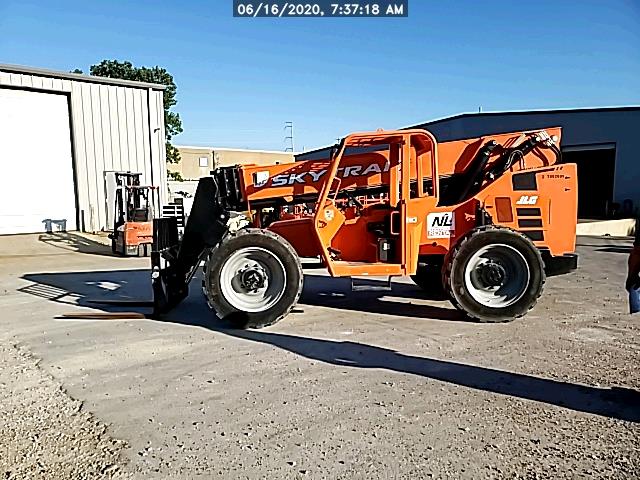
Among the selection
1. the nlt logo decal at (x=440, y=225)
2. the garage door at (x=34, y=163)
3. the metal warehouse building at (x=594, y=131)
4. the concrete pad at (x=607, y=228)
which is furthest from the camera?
the metal warehouse building at (x=594, y=131)

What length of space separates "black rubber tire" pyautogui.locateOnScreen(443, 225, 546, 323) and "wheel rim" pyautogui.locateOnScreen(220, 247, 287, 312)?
211 cm

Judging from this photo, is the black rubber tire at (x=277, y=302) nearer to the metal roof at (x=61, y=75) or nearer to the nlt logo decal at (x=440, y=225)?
the nlt logo decal at (x=440, y=225)

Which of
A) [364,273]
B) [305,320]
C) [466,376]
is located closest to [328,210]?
[364,273]

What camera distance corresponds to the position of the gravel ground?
329cm

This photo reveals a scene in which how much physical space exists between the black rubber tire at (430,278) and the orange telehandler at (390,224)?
0.15 m

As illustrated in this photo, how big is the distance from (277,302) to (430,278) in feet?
9.83

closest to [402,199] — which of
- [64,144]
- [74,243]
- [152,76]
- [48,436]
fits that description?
[48,436]

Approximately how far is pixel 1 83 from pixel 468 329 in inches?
727

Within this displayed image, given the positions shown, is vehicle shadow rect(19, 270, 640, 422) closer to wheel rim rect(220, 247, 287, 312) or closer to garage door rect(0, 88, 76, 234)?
wheel rim rect(220, 247, 287, 312)

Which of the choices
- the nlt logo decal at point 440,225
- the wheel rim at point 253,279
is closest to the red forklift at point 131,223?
the wheel rim at point 253,279

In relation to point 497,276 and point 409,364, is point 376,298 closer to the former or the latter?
point 497,276

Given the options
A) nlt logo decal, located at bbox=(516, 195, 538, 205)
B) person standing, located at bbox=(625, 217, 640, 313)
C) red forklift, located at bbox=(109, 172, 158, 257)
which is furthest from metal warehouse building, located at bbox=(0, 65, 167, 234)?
person standing, located at bbox=(625, 217, 640, 313)

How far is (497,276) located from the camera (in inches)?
269

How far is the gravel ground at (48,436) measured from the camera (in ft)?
10.8
